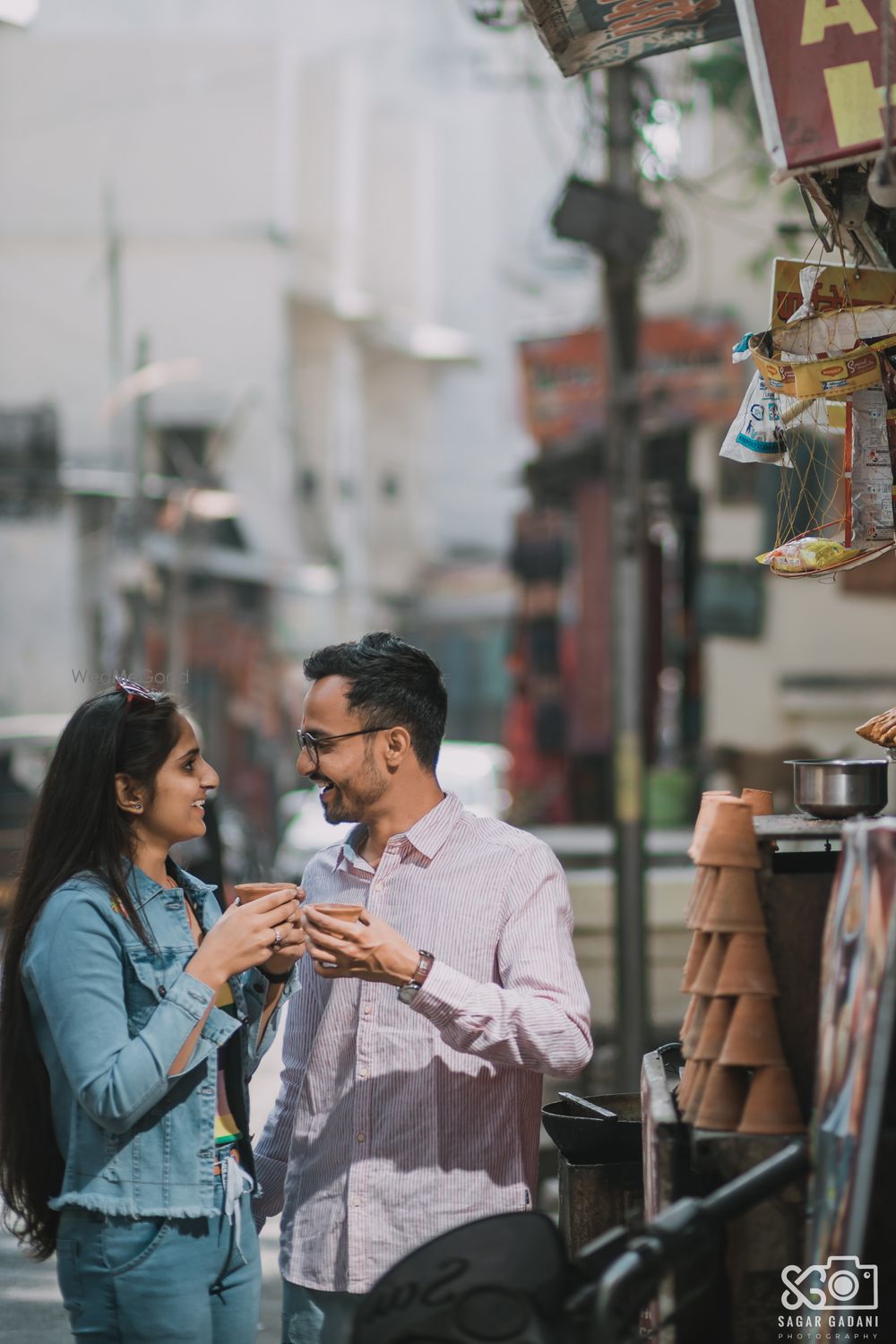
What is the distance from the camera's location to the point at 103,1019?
2.86 meters

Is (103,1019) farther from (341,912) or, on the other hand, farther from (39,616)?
(39,616)

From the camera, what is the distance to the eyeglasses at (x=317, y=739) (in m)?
3.33

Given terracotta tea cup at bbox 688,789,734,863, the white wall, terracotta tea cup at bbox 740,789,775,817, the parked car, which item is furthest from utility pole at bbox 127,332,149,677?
terracotta tea cup at bbox 688,789,734,863

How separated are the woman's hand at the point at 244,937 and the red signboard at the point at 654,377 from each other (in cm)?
1115

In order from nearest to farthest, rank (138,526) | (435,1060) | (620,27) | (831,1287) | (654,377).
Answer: (831,1287)
(435,1060)
(620,27)
(654,377)
(138,526)

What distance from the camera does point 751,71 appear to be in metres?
2.98

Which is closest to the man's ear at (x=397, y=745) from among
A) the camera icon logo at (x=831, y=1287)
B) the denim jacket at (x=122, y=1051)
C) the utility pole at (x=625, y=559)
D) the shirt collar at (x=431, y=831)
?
the shirt collar at (x=431, y=831)

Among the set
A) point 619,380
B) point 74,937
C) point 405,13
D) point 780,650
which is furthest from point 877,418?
point 405,13

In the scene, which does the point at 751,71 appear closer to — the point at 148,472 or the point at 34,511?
the point at 34,511

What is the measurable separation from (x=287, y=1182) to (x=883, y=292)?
211 cm

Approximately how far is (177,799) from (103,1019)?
46cm

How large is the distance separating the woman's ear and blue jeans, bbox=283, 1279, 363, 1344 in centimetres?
97

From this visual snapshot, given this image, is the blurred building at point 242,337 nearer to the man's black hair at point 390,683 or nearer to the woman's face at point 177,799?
the man's black hair at point 390,683

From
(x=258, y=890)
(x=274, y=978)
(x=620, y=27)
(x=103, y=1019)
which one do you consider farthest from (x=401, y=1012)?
(x=620, y=27)
